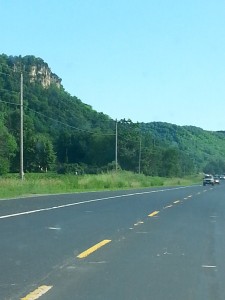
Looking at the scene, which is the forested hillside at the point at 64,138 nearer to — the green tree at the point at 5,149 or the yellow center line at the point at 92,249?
the green tree at the point at 5,149

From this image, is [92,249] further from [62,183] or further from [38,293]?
[62,183]

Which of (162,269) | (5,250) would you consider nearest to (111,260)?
(162,269)

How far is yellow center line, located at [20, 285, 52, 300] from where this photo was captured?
8.69m

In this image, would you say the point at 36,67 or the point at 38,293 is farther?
the point at 36,67

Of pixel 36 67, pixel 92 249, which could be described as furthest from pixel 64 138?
pixel 92 249

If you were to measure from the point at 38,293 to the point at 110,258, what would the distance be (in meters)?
3.65

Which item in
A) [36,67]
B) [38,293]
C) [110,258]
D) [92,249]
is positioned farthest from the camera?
[36,67]

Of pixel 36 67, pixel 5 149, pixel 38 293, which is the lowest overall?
pixel 38 293

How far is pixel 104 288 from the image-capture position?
934 centimetres

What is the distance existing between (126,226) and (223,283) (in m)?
9.38

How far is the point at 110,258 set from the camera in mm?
12477

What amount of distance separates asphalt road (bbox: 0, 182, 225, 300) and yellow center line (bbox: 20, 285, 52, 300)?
0.01 metres

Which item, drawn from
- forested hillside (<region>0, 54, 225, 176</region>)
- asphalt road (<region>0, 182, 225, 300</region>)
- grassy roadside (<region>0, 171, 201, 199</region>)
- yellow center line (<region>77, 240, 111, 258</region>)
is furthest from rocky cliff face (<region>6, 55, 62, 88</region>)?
yellow center line (<region>77, 240, 111, 258</region>)

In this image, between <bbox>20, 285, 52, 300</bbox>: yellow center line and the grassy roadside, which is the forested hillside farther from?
<bbox>20, 285, 52, 300</bbox>: yellow center line
